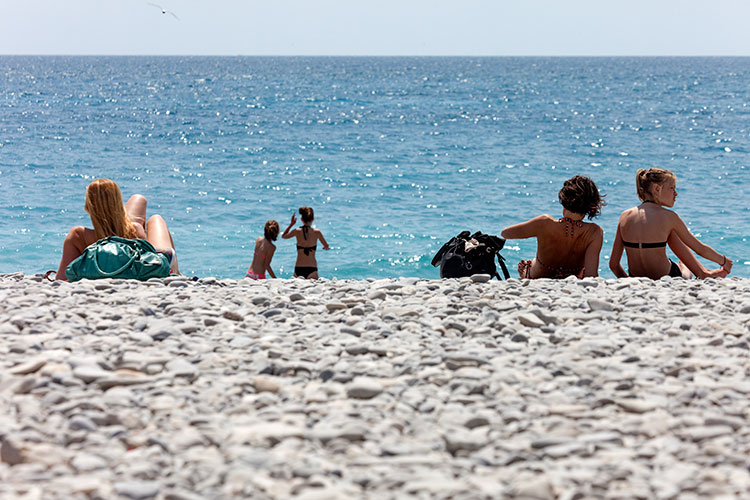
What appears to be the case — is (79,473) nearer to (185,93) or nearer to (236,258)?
(236,258)

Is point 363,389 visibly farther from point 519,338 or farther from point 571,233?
point 571,233

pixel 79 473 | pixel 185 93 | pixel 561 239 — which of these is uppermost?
pixel 185 93

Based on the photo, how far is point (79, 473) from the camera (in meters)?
2.47

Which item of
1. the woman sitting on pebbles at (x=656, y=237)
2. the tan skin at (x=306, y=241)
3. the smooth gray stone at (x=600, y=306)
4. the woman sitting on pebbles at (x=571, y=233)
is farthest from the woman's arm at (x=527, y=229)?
the tan skin at (x=306, y=241)

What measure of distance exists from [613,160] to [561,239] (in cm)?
1884

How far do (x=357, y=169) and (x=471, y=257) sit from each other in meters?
15.1

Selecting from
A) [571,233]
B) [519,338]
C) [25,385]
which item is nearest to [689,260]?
[571,233]

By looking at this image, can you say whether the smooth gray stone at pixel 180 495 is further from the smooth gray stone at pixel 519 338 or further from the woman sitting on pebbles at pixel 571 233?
the woman sitting on pebbles at pixel 571 233

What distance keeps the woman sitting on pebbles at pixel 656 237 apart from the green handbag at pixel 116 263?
3.81 m

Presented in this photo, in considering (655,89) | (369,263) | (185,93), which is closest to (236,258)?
(369,263)

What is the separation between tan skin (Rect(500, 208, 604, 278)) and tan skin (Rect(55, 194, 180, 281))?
295 centimetres

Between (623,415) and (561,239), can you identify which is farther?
(561,239)

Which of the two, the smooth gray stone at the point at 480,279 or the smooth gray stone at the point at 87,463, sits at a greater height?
the smooth gray stone at the point at 480,279

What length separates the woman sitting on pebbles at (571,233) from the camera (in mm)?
5820
